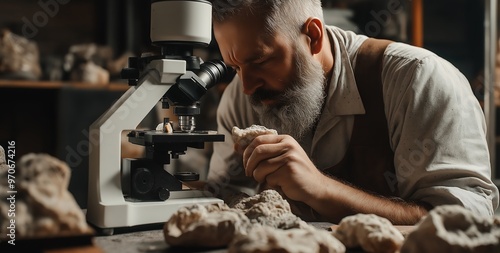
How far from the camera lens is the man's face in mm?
1605

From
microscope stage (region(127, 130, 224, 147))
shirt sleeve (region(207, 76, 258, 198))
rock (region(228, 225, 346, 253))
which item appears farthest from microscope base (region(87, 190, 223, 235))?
shirt sleeve (region(207, 76, 258, 198))

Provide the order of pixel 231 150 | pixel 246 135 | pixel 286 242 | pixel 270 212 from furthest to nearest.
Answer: pixel 231 150 < pixel 246 135 < pixel 270 212 < pixel 286 242

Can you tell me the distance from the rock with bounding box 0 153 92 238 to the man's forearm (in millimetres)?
729

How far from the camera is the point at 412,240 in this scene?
0.78m

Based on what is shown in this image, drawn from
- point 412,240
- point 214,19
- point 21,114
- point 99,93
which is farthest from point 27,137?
point 412,240

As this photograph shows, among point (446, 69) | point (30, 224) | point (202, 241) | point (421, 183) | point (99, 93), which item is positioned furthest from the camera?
point (99, 93)

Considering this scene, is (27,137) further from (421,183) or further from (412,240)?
(412,240)

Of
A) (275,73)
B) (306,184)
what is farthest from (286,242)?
(275,73)

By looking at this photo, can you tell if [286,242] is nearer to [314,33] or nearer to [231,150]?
[314,33]

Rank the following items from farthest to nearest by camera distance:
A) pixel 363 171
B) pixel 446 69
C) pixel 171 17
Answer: pixel 363 171, pixel 446 69, pixel 171 17

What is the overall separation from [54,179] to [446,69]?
1.25m

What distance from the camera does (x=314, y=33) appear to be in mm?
1746

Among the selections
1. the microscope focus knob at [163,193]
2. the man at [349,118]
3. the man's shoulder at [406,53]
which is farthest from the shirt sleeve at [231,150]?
the microscope focus knob at [163,193]

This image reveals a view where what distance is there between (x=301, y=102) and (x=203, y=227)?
0.88m
